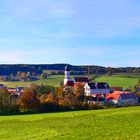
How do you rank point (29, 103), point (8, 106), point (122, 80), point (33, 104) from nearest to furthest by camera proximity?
point (8, 106), point (33, 104), point (29, 103), point (122, 80)

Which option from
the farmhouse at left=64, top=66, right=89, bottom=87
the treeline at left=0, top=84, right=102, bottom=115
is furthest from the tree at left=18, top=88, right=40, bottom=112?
the farmhouse at left=64, top=66, right=89, bottom=87

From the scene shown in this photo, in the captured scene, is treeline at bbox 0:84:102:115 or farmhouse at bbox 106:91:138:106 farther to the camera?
farmhouse at bbox 106:91:138:106

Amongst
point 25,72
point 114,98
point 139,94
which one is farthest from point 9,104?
point 25,72

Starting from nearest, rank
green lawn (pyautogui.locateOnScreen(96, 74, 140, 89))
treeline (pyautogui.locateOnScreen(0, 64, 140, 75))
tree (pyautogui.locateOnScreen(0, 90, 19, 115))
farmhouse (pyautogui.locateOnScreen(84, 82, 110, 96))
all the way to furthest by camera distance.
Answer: tree (pyautogui.locateOnScreen(0, 90, 19, 115)) < farmhouse (pyautogui.locateOnScreen(84, 82, 110, 96)) < green lawn (pyautogui.locateOnScreen(96, 74, 140, 89)) < treeline (pyautogui.locateOnScreen(0, 64, 140, 75))

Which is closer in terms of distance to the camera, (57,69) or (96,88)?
(96,88)

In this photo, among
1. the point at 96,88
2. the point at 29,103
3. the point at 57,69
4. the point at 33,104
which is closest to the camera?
the point at 33,104

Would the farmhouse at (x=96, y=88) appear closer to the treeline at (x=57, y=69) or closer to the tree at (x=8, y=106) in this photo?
the tree at (x=8, y=106)

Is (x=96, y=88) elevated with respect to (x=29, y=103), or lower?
elevated

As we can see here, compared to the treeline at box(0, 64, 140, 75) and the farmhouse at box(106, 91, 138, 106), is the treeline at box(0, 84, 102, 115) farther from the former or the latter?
the treeline at box(0, 64, 140, 75)

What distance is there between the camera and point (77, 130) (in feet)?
69.0

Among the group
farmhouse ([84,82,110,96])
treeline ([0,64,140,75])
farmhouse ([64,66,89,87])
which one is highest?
treeline ([0,64,140,75])

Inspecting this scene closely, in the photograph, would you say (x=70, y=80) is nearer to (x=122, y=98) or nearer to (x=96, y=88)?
(x=96, y=88)

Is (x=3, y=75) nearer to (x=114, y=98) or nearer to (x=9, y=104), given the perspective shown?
(x=114, y=98)

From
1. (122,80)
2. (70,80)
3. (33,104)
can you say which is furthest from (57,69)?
(33,104)
